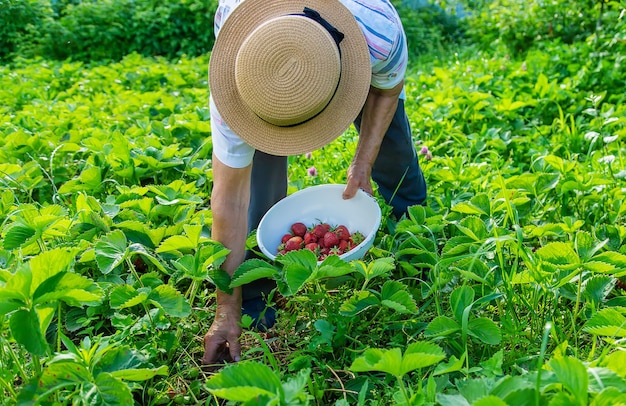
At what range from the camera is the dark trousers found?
2465mm

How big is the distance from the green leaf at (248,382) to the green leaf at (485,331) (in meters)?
0.62

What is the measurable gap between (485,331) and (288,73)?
0.84 metres

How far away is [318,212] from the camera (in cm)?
257

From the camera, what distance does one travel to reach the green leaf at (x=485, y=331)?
5.87 ft

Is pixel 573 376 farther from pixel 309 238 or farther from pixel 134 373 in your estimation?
pixel 309 238

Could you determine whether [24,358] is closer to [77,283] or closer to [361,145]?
[77,283]

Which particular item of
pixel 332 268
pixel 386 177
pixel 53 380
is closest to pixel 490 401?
pixel 332 268

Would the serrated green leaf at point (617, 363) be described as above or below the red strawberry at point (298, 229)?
above

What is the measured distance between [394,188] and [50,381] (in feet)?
5.31

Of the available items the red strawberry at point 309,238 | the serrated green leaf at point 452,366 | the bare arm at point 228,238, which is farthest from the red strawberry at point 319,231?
the serrated green leaf at point 452,366

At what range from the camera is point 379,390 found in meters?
1.92

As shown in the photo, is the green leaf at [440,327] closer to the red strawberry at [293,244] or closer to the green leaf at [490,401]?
the green leaf at [490,401]

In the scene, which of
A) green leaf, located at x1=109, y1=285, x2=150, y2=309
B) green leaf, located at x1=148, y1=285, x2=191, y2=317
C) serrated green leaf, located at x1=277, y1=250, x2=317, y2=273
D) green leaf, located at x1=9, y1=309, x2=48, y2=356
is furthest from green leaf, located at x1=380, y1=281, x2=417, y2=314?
green leaf, located at x1=9, y1=309, x2=48, y2=356

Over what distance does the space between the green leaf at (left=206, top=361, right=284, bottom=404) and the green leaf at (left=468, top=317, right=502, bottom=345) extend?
62cm
